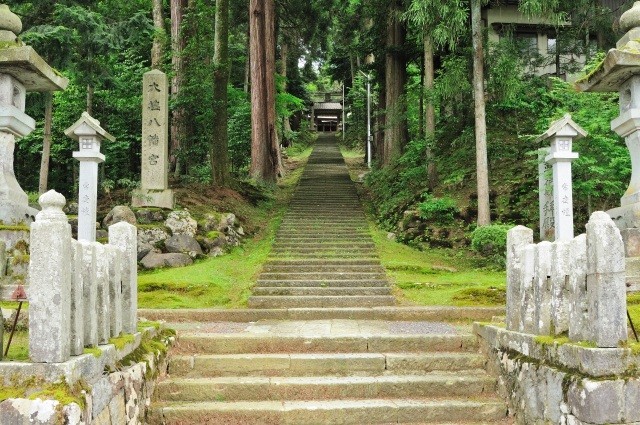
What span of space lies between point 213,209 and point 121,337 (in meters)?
10.3

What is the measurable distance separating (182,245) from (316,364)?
7.27 m

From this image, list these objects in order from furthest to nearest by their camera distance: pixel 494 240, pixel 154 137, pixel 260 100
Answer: pixel 260 100 < pixel 154 137 < pixel 494 240

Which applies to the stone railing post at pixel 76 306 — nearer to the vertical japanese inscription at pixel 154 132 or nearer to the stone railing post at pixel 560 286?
the stone railing post at pixel 560 286

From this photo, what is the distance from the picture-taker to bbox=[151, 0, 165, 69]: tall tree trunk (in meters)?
16.7

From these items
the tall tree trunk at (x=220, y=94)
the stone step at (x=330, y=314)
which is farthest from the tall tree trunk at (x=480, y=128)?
the tall tree trunk at (x=220, y=94)

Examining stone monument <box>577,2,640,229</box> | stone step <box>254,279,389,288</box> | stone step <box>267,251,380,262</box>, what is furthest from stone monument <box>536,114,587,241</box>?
stone step <box>267,251,380,262</box>

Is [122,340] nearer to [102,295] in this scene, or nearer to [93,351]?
[102,295]

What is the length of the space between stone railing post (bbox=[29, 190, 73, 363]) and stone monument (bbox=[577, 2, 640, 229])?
24.9 feet

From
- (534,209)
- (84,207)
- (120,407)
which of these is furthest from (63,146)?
(120,407)

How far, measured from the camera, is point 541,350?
4.99 metres

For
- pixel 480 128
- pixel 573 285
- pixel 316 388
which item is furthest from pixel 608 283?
pixel 480 128

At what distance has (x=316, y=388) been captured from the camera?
5855 mm

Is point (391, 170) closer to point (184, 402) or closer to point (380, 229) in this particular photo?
point (380, 229)

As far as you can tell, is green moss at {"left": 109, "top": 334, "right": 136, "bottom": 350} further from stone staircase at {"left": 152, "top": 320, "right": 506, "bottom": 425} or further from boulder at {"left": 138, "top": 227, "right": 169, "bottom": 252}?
boulder at {"left": 138, "top": 227, "right": 169, "bottom": 252}
